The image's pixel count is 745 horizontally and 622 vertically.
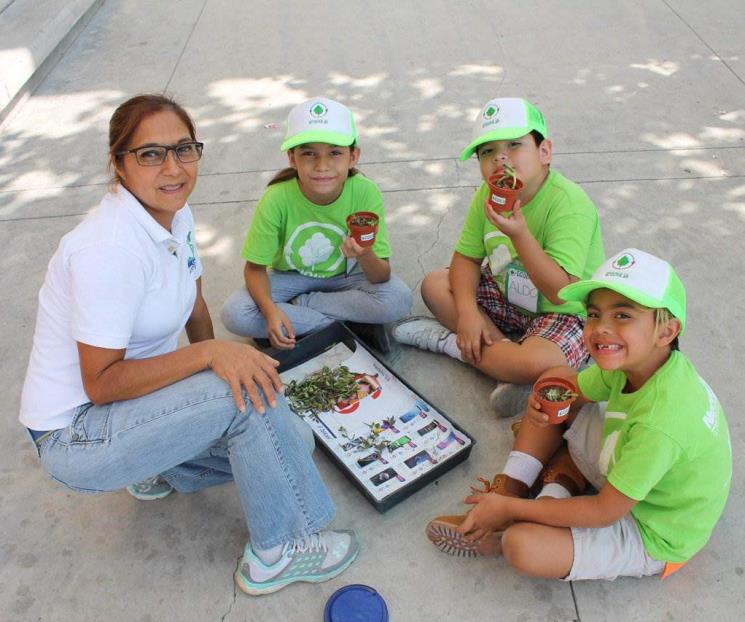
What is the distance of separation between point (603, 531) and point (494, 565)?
375 mm

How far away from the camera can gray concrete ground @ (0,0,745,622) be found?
2.14 meters

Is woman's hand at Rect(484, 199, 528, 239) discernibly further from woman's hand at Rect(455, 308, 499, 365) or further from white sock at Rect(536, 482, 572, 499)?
white sock at Rect(536, 482, 572, 499)

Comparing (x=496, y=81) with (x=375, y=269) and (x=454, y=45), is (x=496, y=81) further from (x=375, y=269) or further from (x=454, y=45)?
(x=375, y=269)

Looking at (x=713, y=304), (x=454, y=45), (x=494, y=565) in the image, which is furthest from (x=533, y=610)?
(x=454, y=45)

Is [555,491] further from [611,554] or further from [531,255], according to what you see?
[531,255]

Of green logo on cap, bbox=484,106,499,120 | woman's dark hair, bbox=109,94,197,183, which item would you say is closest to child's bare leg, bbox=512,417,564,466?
green logo on cap, bbox=484,106,499,120

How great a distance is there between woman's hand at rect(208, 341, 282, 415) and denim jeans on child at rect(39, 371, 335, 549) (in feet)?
0.09

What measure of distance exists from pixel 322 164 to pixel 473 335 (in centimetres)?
90

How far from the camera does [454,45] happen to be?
5.67m

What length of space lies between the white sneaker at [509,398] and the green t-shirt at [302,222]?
2.42 feet

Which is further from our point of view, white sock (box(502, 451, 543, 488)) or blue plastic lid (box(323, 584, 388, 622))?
white sock (box(502, 451, 543, 488))

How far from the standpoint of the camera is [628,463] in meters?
1.83

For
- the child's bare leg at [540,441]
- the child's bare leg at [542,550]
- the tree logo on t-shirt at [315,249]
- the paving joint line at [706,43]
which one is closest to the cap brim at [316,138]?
the tree logo on t-shirt at [315,249]

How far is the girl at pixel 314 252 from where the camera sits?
262 cm
